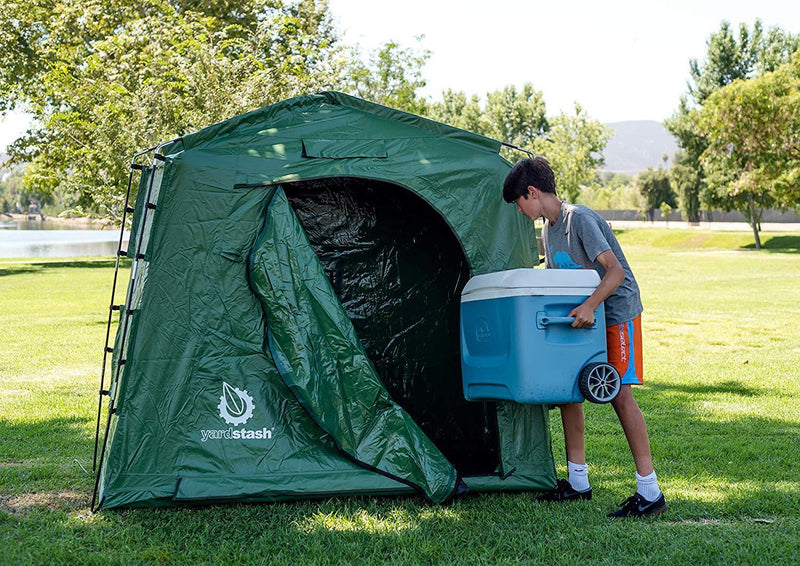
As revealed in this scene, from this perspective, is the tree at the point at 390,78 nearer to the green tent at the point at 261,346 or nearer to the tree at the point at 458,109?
the green tent at the point at 261,346

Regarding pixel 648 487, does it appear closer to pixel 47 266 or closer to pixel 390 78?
pixel 390 78

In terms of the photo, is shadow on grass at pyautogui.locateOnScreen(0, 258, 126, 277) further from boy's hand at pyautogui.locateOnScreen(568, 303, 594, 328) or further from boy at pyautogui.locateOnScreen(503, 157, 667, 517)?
boy's hand at pyautogui.locateOnScreen(568, 303, 594, 328)

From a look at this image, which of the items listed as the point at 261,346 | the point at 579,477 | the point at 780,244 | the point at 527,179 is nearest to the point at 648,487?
the point at 579,477

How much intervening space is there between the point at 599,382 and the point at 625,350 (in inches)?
11.3

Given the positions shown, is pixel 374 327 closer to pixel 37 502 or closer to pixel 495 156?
pixel 495 156

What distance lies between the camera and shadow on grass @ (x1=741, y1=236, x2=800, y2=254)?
33.5 m

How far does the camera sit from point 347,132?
166 inches

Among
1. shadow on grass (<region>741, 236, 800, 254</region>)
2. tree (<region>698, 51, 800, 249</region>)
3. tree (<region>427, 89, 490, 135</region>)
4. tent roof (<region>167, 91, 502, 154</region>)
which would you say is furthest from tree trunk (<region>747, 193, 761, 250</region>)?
tent roof (<region>167, 91, 502, 154</region>)

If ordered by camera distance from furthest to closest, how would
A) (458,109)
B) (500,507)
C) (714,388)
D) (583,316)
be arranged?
1. (458,109)
2. (714,388)
3. (500,507)
4. (583,316)

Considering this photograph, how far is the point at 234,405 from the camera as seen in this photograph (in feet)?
13.1

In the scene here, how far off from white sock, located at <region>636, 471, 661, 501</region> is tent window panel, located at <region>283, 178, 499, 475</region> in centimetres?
135

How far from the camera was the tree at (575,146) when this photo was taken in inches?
1817

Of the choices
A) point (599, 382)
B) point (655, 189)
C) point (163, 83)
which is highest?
point (655, 189)

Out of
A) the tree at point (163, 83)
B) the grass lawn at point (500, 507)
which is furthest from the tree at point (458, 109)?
the grass lawn at point (500, 507)
